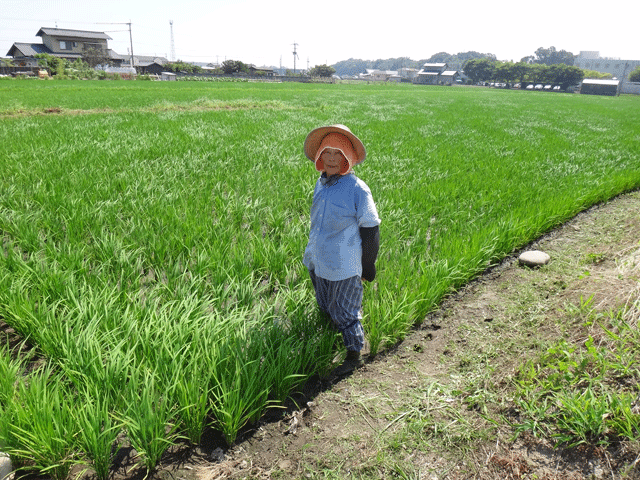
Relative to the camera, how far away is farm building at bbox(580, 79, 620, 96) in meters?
67.0

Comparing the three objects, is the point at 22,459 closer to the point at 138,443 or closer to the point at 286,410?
the point at 138,443

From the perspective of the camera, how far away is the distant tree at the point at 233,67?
2773 inches

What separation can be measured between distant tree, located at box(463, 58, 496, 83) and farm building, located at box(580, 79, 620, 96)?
90.2 ft

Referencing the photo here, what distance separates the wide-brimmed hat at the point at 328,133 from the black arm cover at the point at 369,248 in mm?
395

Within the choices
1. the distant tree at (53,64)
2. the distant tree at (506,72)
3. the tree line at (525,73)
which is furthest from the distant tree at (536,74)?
the distant tree at (53,64)

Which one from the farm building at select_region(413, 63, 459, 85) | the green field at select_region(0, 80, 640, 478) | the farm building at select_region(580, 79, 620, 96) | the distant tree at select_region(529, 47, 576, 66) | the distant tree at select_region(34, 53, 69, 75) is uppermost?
the distant tree at select_region(529, 47, 576, 66)

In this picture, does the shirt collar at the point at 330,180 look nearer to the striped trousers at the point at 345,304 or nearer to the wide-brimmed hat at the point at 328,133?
the wide-brimmed hat at the point at 328,133

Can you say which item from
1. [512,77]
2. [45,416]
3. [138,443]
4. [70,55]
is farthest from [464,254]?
[512,77]

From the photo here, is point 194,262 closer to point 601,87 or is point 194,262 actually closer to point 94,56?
point 94,56

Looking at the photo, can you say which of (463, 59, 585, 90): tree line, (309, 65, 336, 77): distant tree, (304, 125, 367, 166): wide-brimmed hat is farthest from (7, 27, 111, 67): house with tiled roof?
(463, 59, 585, 90): tree line

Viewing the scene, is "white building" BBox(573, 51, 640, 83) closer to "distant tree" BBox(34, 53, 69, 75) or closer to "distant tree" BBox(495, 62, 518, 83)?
"distant tree" BBox(495, 62, 518, 83)

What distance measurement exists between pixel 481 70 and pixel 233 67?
65122 mm

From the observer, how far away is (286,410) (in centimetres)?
201

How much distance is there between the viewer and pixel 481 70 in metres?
96.9
